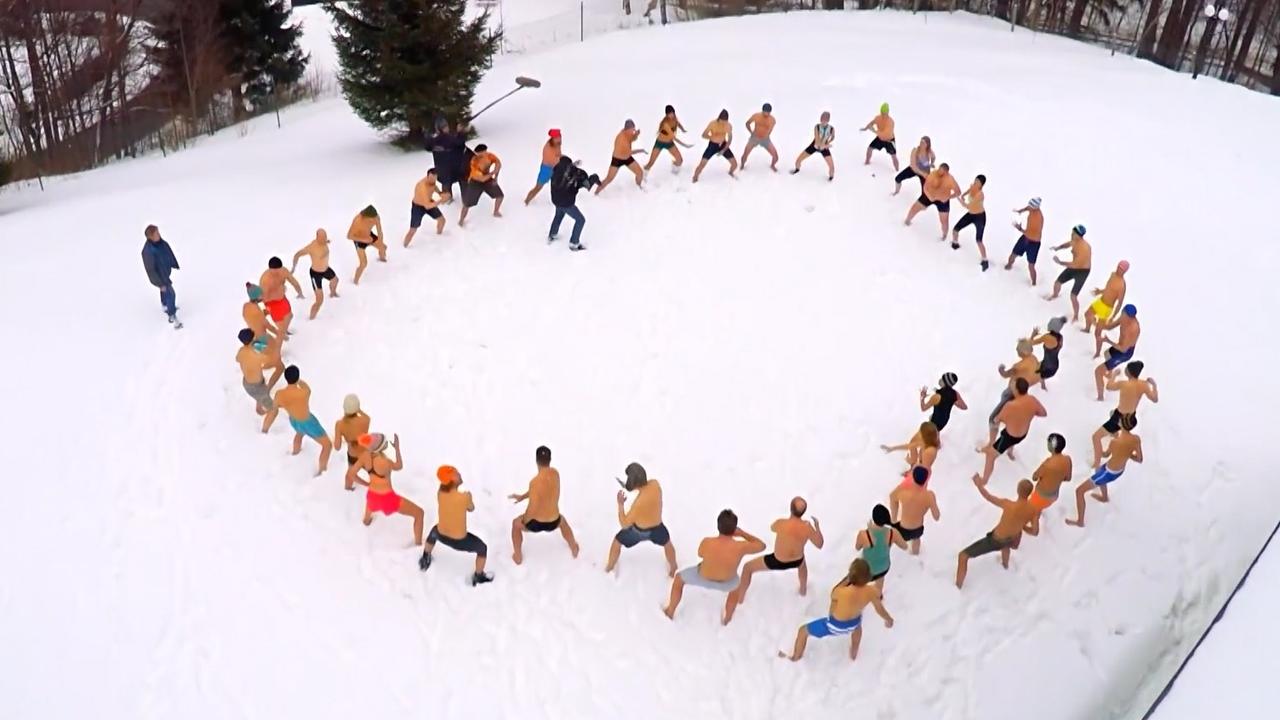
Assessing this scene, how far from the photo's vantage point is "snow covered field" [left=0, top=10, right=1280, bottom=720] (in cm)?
693

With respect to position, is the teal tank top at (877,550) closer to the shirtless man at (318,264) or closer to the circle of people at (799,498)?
the circle of people at (799,498)

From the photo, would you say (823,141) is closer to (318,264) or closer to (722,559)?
(318,264)

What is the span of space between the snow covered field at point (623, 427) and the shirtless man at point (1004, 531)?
23cm

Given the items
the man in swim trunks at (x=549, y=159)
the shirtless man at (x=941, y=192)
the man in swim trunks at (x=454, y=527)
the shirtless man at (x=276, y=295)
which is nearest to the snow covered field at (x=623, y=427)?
the man in swim trunks at (x=454, y=527)

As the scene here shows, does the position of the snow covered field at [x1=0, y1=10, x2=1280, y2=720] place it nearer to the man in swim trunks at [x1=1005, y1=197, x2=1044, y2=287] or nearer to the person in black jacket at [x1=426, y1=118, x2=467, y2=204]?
the man in swim trunks at [x1=1005, y1=197, x2=1044, y2=287]

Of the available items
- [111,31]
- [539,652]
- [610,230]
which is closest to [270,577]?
[539,652]

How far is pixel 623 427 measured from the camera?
943cm

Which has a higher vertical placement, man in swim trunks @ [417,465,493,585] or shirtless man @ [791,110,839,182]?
shirtless man @ [791,110,839,182]

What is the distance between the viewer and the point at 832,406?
9.70m

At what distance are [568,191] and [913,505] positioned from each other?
6.45 metres

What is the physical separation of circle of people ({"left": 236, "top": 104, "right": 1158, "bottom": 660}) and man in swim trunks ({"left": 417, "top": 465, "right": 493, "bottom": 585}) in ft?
0.04

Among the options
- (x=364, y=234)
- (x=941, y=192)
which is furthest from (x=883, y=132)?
(x=364, y=234)

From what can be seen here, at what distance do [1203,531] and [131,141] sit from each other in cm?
2508

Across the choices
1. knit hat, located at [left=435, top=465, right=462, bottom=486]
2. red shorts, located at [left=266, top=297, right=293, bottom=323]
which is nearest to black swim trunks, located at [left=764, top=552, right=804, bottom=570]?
knit hat, located at [left=435, top=465, right=462, bottom=486]
